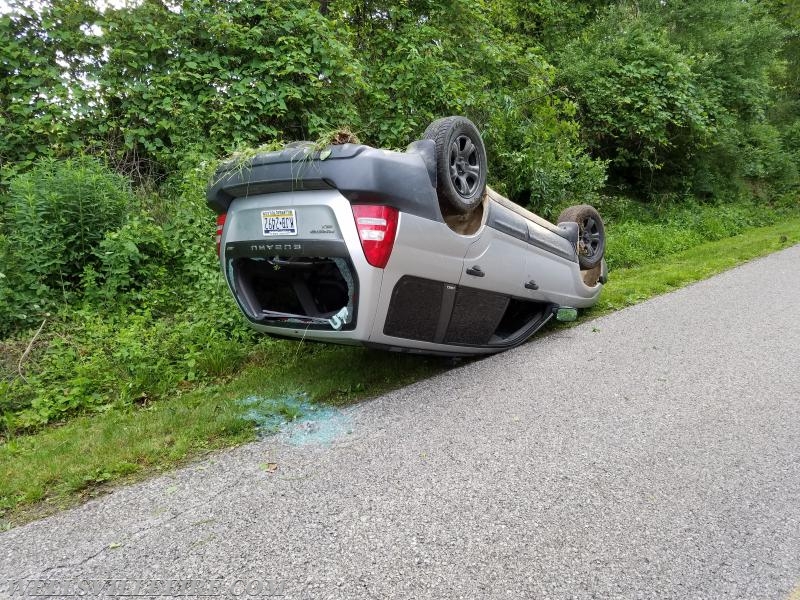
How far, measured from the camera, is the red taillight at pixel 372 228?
3361mm

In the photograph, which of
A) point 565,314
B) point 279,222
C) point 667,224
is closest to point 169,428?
point 279,222

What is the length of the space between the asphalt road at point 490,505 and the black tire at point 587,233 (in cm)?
219

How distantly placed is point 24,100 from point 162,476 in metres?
5.31

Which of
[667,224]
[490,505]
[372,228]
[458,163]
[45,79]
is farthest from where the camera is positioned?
[667,224]

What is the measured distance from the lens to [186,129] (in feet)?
22.1

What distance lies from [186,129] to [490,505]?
600 cm

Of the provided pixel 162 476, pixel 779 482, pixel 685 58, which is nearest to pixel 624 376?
pixel 779 482

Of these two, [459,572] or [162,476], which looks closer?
[459,572]

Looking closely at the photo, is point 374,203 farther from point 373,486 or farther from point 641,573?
point 641,573

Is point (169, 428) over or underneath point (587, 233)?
underneath

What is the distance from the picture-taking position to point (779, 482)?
2.70 m

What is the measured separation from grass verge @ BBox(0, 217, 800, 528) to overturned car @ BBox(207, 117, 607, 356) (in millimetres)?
537

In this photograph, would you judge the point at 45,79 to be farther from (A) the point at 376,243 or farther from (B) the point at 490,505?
(B) the point at 490,505

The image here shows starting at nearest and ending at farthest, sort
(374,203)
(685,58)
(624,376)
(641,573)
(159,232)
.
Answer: (641,573), (374,203), (624,376), (159,232), (685,58)
